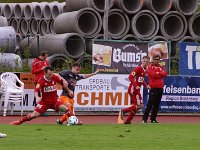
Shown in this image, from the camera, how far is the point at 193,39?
3478 cm

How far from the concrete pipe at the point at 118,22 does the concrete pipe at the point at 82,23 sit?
73cm

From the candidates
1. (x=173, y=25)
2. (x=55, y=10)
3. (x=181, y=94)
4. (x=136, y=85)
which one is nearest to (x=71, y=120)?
(x=136, y=85)

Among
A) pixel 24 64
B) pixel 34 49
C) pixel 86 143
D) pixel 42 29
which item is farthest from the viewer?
pixel 42 29

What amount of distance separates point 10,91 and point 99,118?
3088 mm

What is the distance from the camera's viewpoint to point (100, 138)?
16.8 metres

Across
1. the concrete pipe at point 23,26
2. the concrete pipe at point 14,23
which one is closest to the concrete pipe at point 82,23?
the concrete pipe at point 23,26

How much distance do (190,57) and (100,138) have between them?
42.4ft

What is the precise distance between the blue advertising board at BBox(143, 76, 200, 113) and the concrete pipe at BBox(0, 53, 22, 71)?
5688 mm

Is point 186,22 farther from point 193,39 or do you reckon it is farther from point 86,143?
point 86,143

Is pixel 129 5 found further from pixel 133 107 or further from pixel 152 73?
pixel 133 107

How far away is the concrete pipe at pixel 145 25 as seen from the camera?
33750mm

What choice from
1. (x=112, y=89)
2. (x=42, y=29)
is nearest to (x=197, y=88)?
(x=112, y=89)

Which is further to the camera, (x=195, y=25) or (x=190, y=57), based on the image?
(x=195, y=25)

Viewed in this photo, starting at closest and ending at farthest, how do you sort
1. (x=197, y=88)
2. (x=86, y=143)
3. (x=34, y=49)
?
1. (x=86, y=143)
2. (x=197, y=88)
3. (x=34, y=49)
